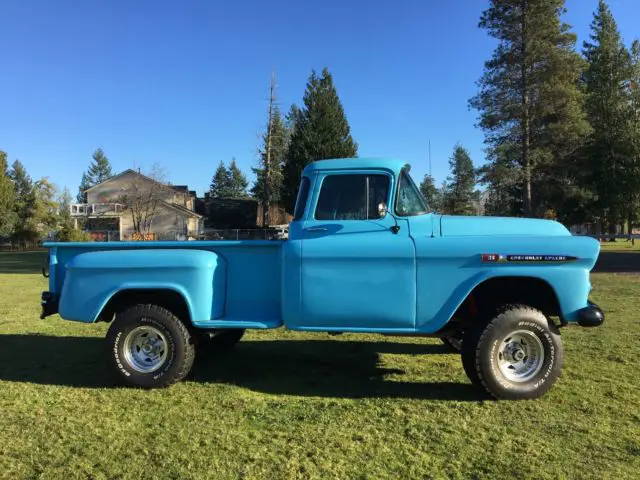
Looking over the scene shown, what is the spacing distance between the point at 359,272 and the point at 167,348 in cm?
209

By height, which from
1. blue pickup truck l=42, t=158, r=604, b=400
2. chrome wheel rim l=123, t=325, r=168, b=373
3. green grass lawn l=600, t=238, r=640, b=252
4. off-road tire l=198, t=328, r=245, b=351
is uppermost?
blue pickup truck l=42, t=158, r=604, b=400

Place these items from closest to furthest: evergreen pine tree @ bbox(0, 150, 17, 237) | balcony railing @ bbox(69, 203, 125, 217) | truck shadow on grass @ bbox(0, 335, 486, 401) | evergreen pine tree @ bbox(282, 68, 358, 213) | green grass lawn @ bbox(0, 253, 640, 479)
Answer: green grass lawn @ bbox(0, 253, 640, 479)
truck shadow on grass @ bbox(0, 335, 486, 401)
evergreen pine tree @ bbox(282, 68, 358, 213)
evergreen pine tree @ bbox(0, 150, 17, 237)
balcony railing @ bbox(69, 203, 125, 217)

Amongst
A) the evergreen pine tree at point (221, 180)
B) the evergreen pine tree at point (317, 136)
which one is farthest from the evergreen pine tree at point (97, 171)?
the evergreen pine tree at point (317, 136)

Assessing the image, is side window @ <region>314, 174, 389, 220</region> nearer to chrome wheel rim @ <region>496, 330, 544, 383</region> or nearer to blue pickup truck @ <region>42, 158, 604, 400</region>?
blue pickup truck @ <region>42, 158, 604, 400</region>

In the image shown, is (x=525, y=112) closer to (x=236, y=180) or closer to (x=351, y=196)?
(x=351, y=196)

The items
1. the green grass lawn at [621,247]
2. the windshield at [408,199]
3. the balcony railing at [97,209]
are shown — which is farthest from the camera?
the balcony railing at [97,209]

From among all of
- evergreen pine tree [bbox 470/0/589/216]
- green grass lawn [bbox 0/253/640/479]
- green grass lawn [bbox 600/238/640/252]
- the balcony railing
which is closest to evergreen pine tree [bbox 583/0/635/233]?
green grass lawn [bbox 600/238/640/252]

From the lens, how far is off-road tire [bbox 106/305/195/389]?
4.93 metres

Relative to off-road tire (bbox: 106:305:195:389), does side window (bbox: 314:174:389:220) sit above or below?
above

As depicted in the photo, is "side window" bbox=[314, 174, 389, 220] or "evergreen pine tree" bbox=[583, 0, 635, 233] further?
"evergreen pine tree" bbox=[583, 0, 635, 233]

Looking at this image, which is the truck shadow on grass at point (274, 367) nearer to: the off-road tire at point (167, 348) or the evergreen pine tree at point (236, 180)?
the off-road tire at point (167, 348)

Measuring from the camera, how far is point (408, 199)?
16.0 feet

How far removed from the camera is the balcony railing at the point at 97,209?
48.6m

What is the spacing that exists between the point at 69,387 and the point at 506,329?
14.4 feet
